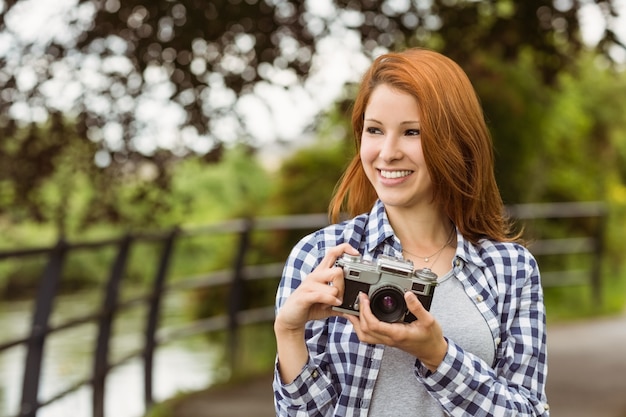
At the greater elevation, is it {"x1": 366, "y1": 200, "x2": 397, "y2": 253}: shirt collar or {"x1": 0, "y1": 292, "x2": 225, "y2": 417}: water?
{"x1": 366, "y1": 200, "x2": 397, "y2": 253}: shirt collar

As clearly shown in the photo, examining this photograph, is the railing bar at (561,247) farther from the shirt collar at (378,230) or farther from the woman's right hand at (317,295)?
the woman's right hand at (317,295)

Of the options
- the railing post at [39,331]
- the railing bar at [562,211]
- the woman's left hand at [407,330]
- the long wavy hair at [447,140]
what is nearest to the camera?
the woman's left hand at [407,330]

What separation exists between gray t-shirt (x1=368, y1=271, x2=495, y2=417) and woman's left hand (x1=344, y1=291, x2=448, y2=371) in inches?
6.0

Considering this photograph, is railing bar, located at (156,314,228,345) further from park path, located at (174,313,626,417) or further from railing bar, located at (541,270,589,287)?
railing bar, located at (541,270,589,287)

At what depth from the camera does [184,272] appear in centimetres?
1681

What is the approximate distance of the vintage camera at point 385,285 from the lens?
2125 millimetres

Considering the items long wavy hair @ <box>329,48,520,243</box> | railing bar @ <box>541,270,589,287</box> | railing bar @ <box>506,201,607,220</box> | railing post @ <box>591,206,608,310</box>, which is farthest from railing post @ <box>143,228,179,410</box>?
railing post @ <box>591,206,608,310</box>

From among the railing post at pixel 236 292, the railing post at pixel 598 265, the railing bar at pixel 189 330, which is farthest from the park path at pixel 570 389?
the railing post at pixel 598 265

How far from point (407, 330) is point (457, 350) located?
164mm

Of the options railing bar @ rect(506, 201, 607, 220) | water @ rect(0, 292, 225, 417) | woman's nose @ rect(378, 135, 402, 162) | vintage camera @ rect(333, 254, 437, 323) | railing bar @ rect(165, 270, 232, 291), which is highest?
woman's nose @ rect(378, 135, 402, 162)

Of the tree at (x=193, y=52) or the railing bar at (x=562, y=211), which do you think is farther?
the railing bar at (x=562, y=211)

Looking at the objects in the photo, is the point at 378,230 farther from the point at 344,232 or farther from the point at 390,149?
the point at 390,149

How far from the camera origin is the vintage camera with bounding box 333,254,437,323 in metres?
2.12

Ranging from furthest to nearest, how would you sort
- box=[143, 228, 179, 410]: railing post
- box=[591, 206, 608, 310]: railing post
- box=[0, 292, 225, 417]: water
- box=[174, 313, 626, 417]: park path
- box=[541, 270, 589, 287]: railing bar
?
1. box=[591, 206, 608, 310]: railing post
2. box=[541, 270, 589, 287]: railing bar
3. box=[0, 292, 225, 417]: water
4. box=[143, 228, 179, 410]: railing post
5. box=[174, 313, 626, 417]: park path
